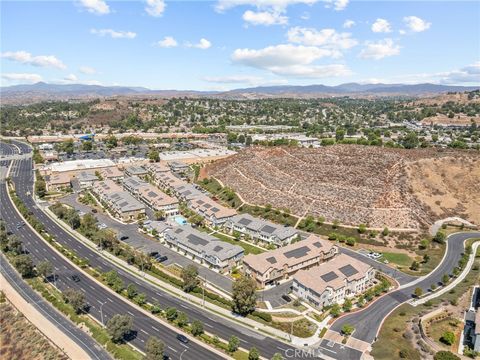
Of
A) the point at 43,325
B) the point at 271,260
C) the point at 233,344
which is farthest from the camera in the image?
the point at 271,260

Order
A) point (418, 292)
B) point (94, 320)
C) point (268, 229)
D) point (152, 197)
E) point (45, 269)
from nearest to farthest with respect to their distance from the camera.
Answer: point (94, 320)
point (418, 292)
point (45, 269)
point (268, 229)
point (152, 197)

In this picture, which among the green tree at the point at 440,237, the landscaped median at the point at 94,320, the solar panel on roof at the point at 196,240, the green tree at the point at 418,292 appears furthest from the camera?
the green tree at the point at 440,237

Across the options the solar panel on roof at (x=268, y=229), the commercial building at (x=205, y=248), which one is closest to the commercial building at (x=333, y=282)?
the commercial building at (x=205, y=248)

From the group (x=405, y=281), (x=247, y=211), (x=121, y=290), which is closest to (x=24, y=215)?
(x=121, y=290)

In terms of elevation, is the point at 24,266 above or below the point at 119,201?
below

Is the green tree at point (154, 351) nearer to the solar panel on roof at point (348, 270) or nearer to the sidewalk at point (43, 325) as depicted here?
the sidewalk at point (43, 325)

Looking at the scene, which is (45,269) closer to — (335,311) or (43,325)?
(43,325)

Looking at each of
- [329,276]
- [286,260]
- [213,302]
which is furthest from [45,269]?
[329,276]
